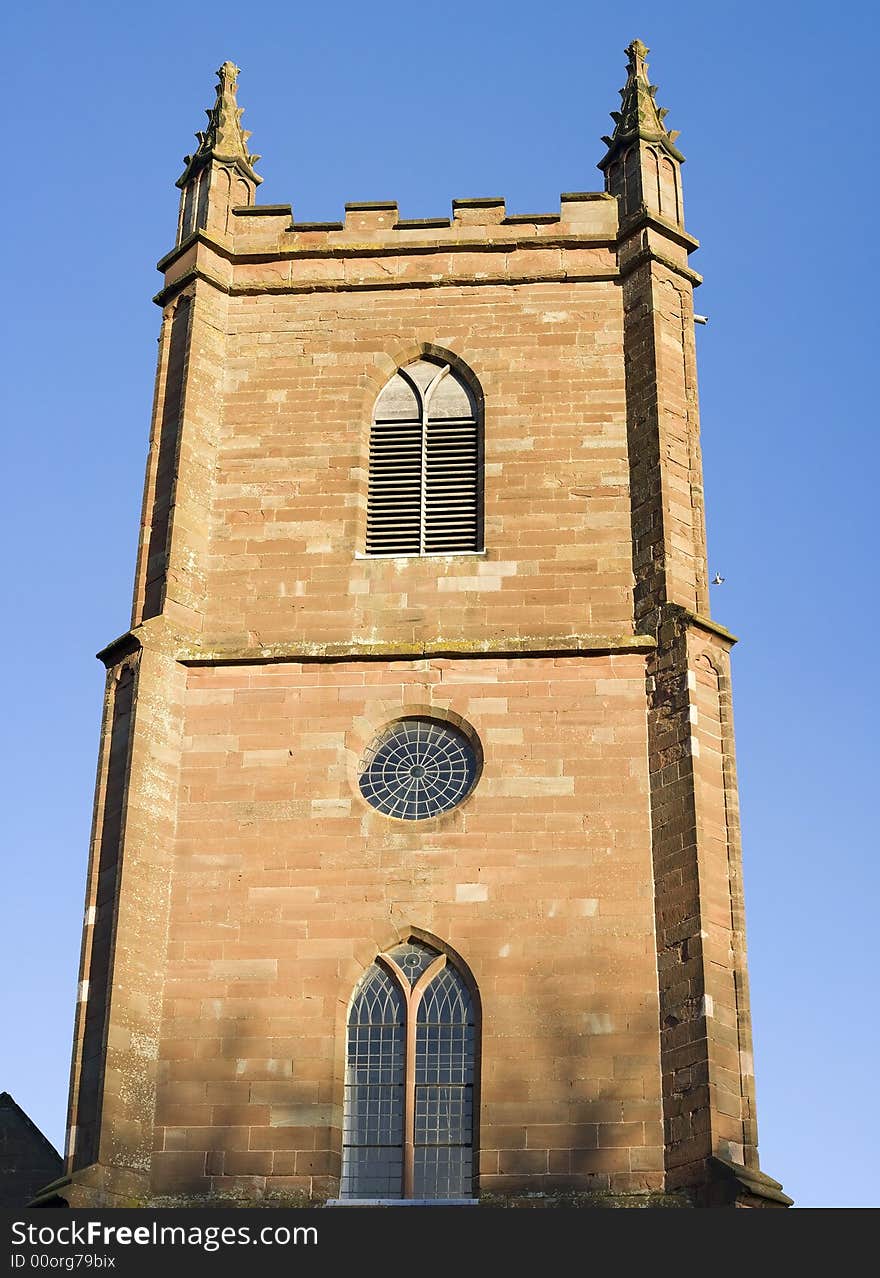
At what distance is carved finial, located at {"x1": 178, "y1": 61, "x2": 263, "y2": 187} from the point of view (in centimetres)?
2858

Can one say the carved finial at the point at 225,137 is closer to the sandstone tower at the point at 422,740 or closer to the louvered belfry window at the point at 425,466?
the sandstone tower at the point at 422,740

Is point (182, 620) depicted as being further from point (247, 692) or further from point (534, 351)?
point (534, 351)

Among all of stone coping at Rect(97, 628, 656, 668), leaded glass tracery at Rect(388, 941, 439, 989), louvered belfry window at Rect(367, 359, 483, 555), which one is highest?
louvered belfry window at Rect(367, 359, 483, 555)

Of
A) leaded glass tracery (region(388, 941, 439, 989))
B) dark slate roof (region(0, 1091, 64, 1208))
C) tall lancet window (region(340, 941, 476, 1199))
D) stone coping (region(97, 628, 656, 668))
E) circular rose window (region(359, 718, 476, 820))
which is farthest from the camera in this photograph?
stone coping (region(97, 628, 656, 668))

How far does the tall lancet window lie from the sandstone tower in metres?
0.03

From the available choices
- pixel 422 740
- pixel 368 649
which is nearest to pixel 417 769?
pixel 422 740

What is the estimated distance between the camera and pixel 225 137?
1137 inches

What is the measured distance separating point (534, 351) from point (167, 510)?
4841mm

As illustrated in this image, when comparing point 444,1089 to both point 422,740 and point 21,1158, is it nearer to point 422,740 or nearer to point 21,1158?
point 422,740

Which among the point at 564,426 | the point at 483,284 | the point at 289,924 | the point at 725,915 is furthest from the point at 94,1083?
the point at 483,284

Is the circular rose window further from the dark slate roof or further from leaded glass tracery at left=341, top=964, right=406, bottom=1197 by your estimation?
the dark slate roof

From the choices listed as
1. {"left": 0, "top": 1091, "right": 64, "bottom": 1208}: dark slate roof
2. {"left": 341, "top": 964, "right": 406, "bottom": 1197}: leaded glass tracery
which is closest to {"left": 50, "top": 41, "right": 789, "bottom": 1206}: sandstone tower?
{"left": 341, "top": 964, "right": 406, "bottom": 1197}: leaded glass tracery

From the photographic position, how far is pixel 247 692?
23.6 metres

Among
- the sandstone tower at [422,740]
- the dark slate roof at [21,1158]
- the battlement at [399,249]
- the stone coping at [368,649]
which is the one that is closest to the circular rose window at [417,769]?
the sandstone tower at [422,740]
